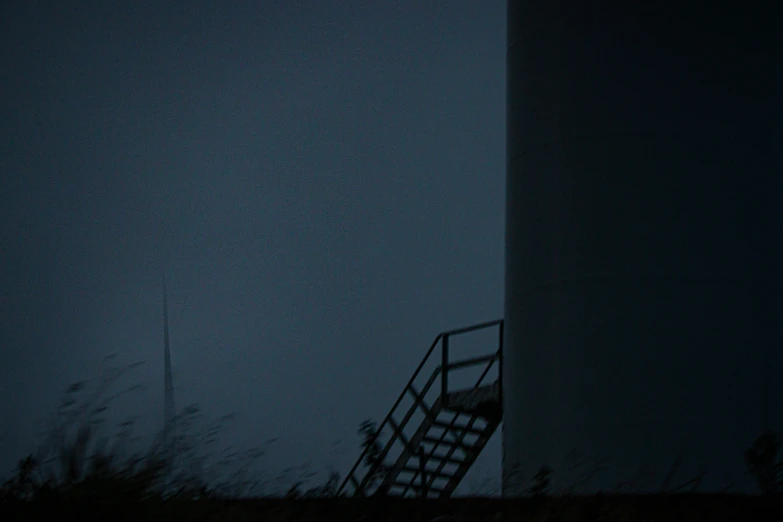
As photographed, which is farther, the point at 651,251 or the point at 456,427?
the point at 456,427

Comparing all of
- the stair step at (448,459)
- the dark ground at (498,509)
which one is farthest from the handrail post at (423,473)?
the stair step at (448,459)

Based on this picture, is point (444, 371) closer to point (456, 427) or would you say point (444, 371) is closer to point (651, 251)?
point (456, 427)

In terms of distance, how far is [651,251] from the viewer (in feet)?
28.3

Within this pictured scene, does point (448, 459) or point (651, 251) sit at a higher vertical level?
point (651, 251)

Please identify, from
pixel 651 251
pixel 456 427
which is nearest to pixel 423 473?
pixel 651 251

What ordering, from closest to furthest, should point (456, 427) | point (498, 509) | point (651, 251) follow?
point (498, 509) < point (651, 251) < point (456, 427)

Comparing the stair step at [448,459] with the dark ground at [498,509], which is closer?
the dark ground at [498,509]

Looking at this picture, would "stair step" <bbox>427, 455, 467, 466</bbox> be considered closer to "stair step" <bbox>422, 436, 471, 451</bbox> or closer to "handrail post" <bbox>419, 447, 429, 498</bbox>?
"stair step" <bbox>422, 436, 471, 451</bbox>

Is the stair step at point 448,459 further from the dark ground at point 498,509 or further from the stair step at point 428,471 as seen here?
the dark ground at point 498,509

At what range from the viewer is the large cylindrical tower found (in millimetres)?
8430

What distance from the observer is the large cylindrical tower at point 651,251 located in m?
8.43

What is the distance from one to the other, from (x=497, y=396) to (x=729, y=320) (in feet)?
14.8

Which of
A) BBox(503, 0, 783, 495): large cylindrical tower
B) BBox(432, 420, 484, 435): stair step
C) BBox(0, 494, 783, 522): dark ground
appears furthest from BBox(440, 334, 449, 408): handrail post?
BBox(0, 494, 783, 522): dark ground

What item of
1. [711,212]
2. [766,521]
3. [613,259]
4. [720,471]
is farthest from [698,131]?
[766,521]
